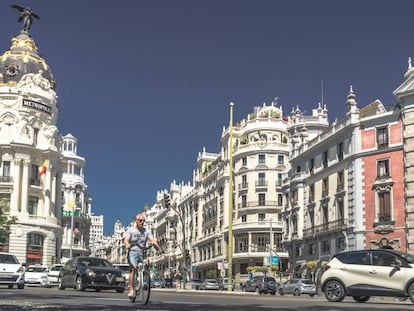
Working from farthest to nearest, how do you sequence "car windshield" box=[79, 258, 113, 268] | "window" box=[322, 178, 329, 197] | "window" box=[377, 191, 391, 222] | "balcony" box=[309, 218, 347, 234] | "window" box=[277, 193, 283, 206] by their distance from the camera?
"window" box=[277, 193, 283, 206] < "window" box=[322, 178, 329, 197] < "balcony" box=[309, 218, 347, 234] < "window" box=[377, 191, 391, 222] < "car windshield" box=[79, 258, 113, 268]

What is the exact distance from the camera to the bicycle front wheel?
11852mm

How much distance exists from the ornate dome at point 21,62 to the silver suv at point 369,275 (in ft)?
211

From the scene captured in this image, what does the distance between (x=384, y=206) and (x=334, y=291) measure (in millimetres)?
32624

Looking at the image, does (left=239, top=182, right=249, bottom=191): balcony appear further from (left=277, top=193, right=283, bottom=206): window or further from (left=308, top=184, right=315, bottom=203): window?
(left=308, top=184, right=315, bottom=203): window

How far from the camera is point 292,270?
61344 millimetres

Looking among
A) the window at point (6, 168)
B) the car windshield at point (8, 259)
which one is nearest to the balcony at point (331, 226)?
the car windshield at point (8, 259)

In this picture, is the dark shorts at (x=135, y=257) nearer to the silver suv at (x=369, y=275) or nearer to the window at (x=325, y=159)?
the silver suv at (x=369, y=275)

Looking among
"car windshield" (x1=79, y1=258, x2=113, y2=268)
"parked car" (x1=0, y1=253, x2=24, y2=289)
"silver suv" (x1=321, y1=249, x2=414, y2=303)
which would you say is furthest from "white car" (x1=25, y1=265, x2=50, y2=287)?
"silver suv" (x1=321, y1=249, x2=414, y2=303)

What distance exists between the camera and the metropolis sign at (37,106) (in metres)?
72.8

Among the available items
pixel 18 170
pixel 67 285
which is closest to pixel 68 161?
pixel 18 170

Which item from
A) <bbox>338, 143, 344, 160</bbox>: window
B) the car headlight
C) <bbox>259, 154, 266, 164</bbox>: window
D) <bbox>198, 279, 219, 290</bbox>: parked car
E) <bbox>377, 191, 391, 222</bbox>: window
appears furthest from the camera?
<bbox>259, 154, 266, 164</bbox>: window

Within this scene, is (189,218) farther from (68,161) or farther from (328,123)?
(328,123)

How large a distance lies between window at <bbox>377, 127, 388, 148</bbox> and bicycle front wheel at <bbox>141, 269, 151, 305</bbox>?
39.2m

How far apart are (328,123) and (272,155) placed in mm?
12871
